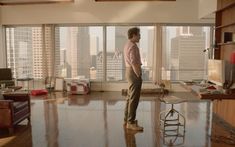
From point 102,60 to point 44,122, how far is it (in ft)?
12.4

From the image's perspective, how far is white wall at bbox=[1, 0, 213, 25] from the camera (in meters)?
7.54

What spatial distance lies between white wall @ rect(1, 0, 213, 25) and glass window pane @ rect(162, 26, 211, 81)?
0.38 meters

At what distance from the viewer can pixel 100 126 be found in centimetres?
432

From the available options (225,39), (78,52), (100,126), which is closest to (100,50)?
(78,52)

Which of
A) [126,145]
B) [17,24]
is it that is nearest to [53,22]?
[17,24]

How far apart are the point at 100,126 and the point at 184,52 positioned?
4.53 metres

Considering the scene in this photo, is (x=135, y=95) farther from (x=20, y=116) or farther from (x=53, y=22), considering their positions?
(x=53, y=22)

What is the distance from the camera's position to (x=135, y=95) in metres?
4.00

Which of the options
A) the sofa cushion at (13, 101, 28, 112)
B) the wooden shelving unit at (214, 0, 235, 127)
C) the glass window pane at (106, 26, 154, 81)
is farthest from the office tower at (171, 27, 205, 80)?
the sofa cushion at (13, 101, 28, 112)

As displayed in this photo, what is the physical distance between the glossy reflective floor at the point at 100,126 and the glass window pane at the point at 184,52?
1721mm

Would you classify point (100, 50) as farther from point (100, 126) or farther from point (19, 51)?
point (100, 126)

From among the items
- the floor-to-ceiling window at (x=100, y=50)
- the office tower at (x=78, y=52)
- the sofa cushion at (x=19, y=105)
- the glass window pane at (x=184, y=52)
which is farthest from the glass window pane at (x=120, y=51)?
the sofa cushion at (x=19, y=105)

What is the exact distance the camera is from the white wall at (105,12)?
24.7 ft

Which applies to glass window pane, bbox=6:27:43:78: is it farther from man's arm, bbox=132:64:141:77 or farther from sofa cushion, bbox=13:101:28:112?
man's arm, bbox=132:64:141:77
